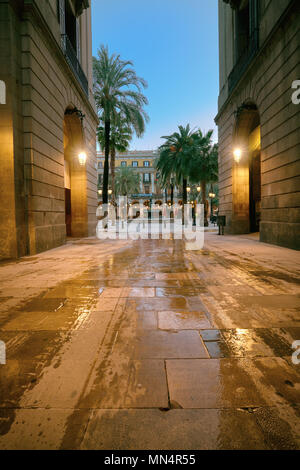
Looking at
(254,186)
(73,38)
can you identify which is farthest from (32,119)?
(254,186)

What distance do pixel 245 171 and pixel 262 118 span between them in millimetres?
4860

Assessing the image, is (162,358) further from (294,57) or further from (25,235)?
(294,57)

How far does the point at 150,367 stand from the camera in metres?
2.15

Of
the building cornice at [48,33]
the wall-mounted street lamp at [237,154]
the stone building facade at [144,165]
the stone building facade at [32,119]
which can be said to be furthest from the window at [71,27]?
the stone building facade at [144,165]

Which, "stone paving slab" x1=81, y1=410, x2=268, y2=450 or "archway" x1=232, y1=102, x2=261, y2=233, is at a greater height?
"archway" x1=232, y1=102, x2=261, y2=233

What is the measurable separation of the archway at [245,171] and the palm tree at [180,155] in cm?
1083

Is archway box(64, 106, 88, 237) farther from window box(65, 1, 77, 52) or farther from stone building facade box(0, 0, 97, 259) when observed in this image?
window box(65, 1, 77, 52)

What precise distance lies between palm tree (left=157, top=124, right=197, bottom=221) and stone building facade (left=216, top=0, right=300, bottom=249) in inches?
356

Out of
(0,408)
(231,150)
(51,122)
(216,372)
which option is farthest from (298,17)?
(0,408)

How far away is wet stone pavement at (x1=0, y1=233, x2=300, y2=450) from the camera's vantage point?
149 centimetres

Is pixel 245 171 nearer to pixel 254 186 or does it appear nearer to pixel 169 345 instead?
pixel 254 186

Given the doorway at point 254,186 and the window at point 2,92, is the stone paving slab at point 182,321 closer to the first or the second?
the window at point 2,92

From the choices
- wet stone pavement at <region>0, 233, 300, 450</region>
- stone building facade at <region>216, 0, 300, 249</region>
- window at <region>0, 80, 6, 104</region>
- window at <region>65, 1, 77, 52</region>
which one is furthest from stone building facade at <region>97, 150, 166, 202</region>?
wet stone pavement at <region>0, 233, 300, 450</region>

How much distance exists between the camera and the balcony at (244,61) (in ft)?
38.6
